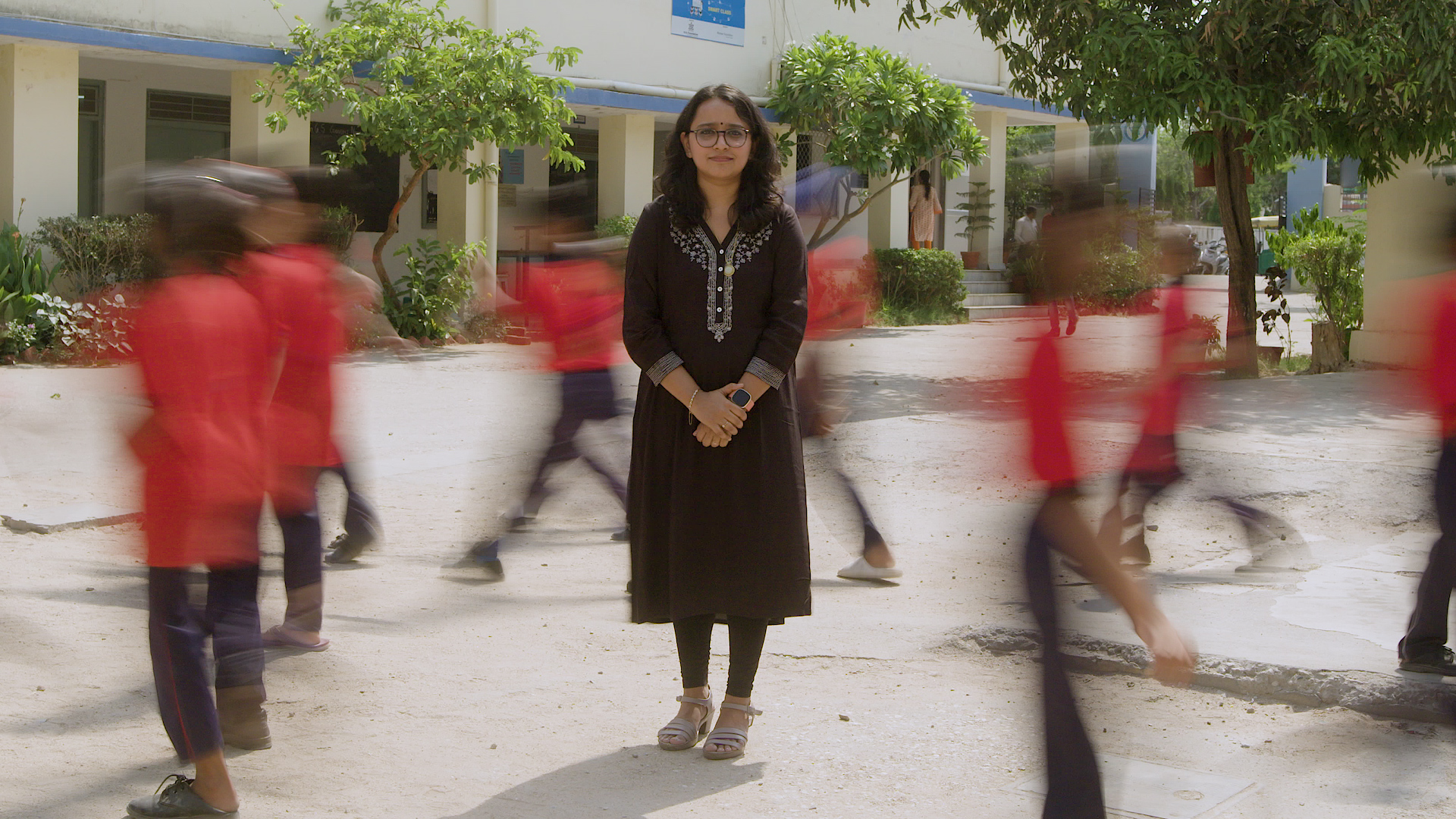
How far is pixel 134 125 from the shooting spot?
16375mm

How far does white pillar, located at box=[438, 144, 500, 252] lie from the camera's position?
15789 millimetres

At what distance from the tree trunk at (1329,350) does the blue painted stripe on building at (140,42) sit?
10236 millimetres

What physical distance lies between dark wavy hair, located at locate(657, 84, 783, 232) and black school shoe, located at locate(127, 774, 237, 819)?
1.70 metres

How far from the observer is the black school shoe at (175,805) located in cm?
302

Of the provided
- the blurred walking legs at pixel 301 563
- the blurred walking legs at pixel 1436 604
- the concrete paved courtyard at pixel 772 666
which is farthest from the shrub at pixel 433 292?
the blurred walking legs at pixel 1436 604

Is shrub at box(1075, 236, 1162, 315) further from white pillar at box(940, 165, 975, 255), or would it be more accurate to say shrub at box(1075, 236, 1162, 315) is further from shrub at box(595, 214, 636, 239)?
white pillar at box(940, 165, 975, 255)

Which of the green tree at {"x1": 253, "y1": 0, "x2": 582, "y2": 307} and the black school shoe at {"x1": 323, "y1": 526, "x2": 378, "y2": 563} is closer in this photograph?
the black school shoe at {"x1": 323, "y1": 526, "x2": 378, "y2": 563}

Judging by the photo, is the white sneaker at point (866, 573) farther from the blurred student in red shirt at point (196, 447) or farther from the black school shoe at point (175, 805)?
the black school shoe at point (175, 805)

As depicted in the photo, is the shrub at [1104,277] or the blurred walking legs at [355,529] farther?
the blurred walking legs at [355,529]

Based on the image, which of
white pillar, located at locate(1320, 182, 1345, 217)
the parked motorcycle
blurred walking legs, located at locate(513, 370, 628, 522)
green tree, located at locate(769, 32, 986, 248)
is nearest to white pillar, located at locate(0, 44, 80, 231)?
green tree, located at locate(769, 32, 986, 248)

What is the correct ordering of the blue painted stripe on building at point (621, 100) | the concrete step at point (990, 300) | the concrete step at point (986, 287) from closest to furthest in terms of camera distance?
the blue painted stripe on building at point (621, 100)
the concrete step at point (990, 300)
the concrete step at point (986, 287)

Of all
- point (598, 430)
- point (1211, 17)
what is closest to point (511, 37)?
point (1211, 17)

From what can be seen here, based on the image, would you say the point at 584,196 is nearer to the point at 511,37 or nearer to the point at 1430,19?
the point at 1430,19

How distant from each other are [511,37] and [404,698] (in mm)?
10900
